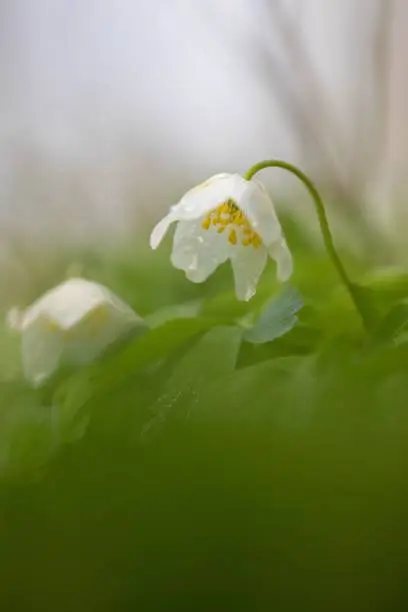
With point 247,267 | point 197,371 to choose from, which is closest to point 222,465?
point 197,371

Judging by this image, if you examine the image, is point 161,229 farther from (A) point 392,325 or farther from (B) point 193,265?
(A) point 392,325

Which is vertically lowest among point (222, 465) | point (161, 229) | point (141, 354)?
point (222, 465)

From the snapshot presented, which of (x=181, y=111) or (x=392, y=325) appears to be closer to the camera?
(x=392, y=325)

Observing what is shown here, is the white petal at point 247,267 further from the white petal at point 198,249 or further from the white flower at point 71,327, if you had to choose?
the white flower at point 71,327

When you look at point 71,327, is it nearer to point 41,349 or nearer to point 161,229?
point 41,349

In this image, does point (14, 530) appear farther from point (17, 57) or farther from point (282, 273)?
point (17, 57)

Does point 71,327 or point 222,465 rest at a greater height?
point 71,327

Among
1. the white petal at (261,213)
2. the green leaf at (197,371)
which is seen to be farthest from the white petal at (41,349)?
the white petal at (261,213)

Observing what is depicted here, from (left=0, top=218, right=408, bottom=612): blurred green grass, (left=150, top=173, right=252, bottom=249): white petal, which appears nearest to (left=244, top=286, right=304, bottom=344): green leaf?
(left=0, top=218, right=408, bottom=612): blurred green grass
